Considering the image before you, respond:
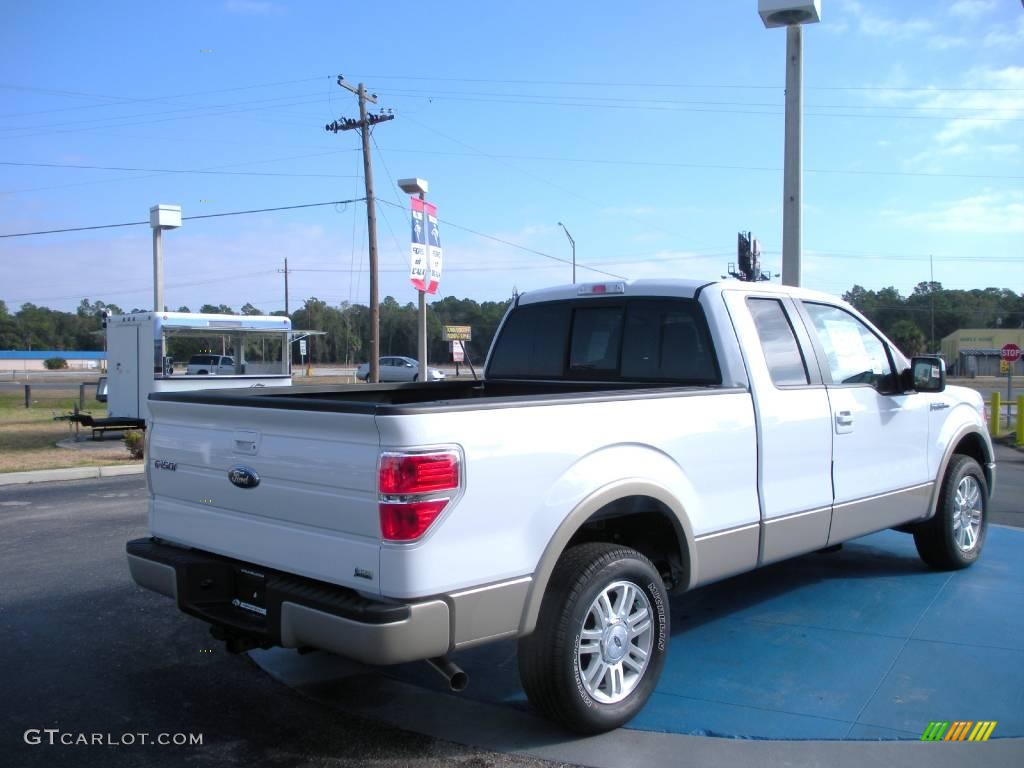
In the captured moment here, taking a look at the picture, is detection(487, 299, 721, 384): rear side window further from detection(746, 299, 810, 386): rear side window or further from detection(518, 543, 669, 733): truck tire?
detection(518, 543, 669, 733): truck tire

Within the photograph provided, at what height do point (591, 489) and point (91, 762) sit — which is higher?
point (591, 489)

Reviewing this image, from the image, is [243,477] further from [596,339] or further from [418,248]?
[418,248]

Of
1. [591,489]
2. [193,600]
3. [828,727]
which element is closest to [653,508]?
[591,489]

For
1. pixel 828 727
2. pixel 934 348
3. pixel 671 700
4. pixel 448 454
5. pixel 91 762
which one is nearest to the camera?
pixel 448 454

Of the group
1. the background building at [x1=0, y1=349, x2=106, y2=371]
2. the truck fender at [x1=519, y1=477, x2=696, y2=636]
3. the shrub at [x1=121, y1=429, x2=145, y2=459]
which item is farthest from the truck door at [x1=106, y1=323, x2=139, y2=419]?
the background building at [x1=0, y1=349, x2=106, y2=371]

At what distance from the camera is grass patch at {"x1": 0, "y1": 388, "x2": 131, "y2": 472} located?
13750 millimetres

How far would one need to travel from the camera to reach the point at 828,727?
12.3ft

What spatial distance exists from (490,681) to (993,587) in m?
→ 3.68

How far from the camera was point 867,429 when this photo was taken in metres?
5.26

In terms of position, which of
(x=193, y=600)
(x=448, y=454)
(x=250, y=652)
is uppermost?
(x=448, y=454)

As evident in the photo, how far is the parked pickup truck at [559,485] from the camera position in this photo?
10.0 ft

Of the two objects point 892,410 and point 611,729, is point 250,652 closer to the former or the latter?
point 611,729

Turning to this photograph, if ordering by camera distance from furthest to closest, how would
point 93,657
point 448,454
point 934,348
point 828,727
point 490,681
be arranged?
point 934,348 → point 93,657 → point 490,681 → point 828,727 → point 448,454

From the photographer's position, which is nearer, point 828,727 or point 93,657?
point 828,727
